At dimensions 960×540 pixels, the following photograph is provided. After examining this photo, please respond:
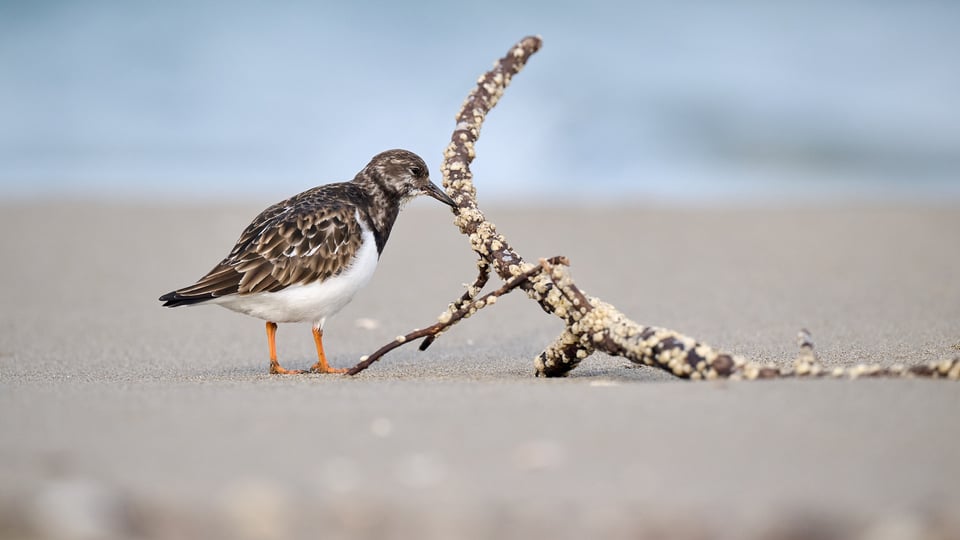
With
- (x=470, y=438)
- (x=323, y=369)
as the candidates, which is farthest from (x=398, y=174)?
(x=470, y=438)

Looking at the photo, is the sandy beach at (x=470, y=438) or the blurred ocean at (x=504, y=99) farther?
the blurred ocean at (x=504, y=99)

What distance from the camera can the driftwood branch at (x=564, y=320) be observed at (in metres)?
3.26

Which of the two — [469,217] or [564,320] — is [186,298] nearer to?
[469,217]

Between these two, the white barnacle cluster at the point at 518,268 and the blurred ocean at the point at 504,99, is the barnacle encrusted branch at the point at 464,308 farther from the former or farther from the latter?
the blurred ocean at the point at 504,99

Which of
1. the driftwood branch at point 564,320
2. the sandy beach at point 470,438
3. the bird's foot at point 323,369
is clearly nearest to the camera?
the sandy beach at point 470,438

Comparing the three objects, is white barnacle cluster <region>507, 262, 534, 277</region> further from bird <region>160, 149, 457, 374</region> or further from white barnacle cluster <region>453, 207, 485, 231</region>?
bird <region>160, 149, 457, 374</region>

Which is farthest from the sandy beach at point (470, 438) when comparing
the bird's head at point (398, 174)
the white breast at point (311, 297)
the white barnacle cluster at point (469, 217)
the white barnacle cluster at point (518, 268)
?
the bird's head at point (398, 174)

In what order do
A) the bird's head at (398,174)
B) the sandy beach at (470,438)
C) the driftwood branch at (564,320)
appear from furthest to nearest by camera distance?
the bird's head at (398,174), the driftwood branch at (564,320), the sandy beach at (470,438)

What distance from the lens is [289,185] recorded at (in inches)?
491

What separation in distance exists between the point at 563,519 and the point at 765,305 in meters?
4.15

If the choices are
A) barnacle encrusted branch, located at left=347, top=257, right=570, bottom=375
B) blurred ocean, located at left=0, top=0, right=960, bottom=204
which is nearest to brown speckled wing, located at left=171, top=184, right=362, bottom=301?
barnacle encrusted branch, located at left=347, top=257, right=570, bottom=375

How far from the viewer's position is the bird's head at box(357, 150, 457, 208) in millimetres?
4688

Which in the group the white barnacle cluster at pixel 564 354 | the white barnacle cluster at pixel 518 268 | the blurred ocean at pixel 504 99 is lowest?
the white barnacle cluster at pixel 564 354

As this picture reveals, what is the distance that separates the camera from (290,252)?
428cm
